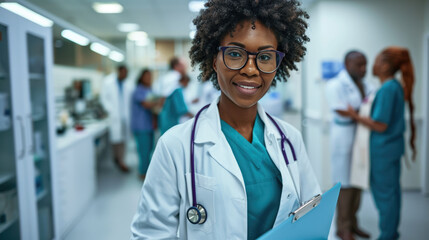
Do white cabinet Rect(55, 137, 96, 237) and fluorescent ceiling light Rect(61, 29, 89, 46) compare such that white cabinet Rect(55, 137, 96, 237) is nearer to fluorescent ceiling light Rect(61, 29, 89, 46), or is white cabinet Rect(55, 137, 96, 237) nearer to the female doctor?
fluorescent ceiling light Rect(61, 29, 89, 46)

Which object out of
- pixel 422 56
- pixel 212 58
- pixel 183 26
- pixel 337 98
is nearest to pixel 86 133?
pixel 337 98

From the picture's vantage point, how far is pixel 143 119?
4.29 m

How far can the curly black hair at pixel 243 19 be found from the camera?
34.8 inches

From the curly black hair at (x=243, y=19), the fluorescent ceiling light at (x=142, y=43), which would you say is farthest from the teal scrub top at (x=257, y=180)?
the fluorescent ceiling light at (x=142, y=43)

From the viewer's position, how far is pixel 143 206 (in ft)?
2.76

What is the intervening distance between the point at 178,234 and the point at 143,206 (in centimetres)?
15

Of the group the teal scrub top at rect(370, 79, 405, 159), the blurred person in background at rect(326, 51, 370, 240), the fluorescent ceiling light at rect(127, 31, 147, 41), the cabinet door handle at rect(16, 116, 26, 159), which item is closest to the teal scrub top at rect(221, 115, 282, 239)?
the cabinet door handle at rect(16, 116, 26, 159)

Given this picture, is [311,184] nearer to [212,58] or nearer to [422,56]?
[212,58]

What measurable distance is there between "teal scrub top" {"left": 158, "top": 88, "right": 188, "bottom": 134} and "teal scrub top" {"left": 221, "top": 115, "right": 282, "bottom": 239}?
2.47ft

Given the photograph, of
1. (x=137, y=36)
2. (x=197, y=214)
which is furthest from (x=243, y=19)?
(x=137, y=36)

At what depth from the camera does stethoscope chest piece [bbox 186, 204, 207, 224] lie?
2.71 feet

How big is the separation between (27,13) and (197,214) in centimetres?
171

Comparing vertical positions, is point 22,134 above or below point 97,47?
below

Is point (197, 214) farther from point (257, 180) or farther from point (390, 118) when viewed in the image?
point (390, 118)
